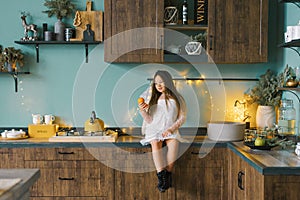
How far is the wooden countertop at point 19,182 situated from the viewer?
1.58 meters

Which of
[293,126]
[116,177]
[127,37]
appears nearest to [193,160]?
[116,177]

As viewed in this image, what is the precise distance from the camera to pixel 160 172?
3.27 m

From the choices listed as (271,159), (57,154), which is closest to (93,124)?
(57,154)

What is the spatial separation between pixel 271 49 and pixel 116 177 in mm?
1824

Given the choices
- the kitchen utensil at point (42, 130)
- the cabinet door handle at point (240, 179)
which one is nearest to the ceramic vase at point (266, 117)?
the cabinet door handle at point (240, 179)

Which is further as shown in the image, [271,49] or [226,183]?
[271,49]

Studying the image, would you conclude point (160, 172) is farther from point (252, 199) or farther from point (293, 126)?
point (293, 126)

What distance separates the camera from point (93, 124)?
11.8 ft

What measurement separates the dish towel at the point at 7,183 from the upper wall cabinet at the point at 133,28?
1.94 meters

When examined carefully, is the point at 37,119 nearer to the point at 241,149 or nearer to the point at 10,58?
the point at 10,58

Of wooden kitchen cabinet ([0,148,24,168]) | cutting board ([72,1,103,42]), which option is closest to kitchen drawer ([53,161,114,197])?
wooden kitchen cabinet ([0,148,24,168])

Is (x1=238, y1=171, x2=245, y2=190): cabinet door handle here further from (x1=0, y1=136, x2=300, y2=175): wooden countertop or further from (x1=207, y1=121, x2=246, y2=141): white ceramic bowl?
(x1=207, y1=121, x2=246, y2=141): white ceramic bowl

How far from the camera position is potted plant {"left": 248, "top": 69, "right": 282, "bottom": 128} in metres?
3.69

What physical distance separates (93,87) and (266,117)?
1.58m
